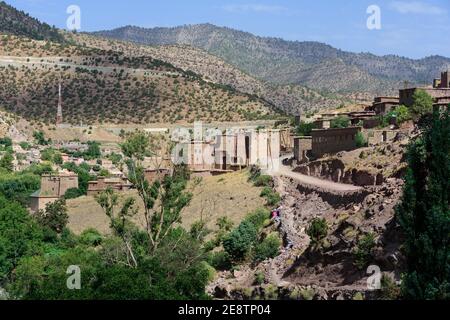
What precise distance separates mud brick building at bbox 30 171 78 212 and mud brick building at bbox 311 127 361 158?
654 inches

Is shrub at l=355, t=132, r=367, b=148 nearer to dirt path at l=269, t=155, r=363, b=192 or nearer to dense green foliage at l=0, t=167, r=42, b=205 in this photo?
dirt path at l=269, t=155, r=363, b=192

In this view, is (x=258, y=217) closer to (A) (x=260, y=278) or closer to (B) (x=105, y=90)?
(A) (x=260, y=278)

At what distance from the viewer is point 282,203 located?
33.6 meters

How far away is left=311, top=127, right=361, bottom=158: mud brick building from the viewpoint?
114 ft

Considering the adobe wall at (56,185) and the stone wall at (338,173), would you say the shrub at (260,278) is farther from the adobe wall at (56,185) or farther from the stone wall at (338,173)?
the adobe wall at (56,185)

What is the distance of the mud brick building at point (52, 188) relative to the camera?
158ft

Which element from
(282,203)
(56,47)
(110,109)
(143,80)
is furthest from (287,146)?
(56,47)

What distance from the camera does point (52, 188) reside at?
49.9m

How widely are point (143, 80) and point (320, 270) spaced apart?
271ft

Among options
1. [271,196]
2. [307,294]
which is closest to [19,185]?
[271,196]

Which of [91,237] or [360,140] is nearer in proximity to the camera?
[360,140]

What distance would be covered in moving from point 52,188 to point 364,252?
31416 millimetres
